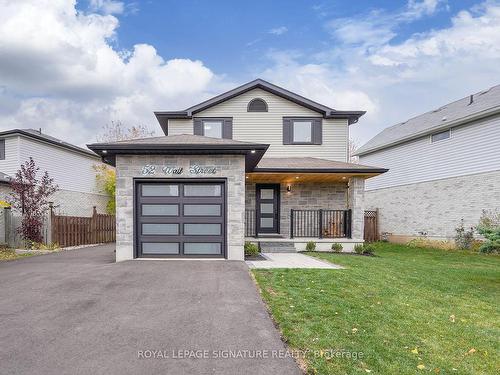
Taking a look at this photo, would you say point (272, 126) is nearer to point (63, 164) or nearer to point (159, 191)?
point (159, 191)

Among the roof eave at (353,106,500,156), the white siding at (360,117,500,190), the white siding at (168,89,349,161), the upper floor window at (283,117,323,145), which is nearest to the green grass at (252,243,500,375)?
the white siding at (168,89,349,161)

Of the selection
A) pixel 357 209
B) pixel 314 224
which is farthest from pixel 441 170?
pixel 314 224

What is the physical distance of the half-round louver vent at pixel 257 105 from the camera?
14.9m

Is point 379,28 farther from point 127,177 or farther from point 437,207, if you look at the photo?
point 127,177

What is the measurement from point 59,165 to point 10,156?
2.78 meters

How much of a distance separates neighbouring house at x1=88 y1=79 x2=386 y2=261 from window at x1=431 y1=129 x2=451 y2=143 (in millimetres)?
4901

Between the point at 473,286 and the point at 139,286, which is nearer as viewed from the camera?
the point at 139,286

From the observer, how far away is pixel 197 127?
14.8 meters

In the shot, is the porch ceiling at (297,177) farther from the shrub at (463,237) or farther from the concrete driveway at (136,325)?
the shrub at (463,237)

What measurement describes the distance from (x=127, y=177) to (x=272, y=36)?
13.5 metres

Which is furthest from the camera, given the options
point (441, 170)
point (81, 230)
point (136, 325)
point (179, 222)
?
point (441, 170)

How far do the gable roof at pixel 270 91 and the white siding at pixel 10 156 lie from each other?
28.3 feet

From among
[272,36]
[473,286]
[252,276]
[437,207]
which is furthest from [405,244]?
[272,36]

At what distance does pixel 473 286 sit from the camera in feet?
23.2
